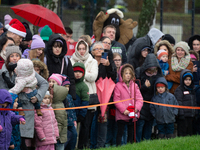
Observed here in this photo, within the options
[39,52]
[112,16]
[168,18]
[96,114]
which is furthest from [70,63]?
[168,18]

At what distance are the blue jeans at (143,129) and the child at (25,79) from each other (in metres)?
3.31

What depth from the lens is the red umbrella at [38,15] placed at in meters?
10.1

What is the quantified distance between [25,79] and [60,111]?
4.01 ft

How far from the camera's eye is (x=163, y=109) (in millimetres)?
9336

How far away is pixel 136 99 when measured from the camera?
909cm

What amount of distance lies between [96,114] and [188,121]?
253 cm

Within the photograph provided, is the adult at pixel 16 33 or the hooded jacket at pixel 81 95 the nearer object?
the adult at pixel 16 33

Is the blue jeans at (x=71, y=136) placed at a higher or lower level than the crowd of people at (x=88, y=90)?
lower

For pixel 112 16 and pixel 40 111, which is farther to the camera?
pixel 112 16

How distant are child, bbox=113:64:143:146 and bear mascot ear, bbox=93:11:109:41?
Result: 2037 mm

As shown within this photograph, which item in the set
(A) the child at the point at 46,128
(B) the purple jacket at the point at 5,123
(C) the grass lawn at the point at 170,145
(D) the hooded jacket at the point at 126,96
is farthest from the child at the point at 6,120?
(D) the hooded jacket at the point at 126,96

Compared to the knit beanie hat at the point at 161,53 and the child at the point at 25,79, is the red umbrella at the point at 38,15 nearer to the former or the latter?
the knit beanie hat at the point at 161,53

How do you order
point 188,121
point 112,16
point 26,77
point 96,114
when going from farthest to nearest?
point 112,16, point 188,121, point 96,114, point 26,77

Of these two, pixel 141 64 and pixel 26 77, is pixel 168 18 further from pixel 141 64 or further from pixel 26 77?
pixel 26 77
